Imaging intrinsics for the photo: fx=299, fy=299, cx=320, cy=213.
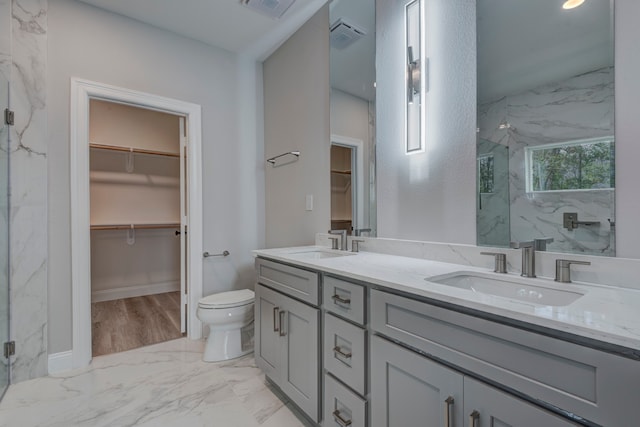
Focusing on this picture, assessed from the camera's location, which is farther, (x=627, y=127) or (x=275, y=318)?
(x=275, y=318)

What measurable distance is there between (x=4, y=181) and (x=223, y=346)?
5.87 feet

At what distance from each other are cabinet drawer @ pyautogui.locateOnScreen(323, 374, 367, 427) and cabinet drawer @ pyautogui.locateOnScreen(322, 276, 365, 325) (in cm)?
31

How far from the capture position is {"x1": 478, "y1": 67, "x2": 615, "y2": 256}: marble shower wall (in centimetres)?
106

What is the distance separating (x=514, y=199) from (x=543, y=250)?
0.24 meters

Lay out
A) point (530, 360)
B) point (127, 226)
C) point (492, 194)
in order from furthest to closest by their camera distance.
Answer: point (127, 226)
point (492, 194)
point (530, 360)

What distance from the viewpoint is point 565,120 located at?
114cm

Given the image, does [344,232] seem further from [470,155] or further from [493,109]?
[493,109]

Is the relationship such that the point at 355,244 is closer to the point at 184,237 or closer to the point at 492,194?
the point at 492,194

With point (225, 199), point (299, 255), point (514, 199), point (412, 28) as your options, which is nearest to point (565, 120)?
point (514, 199)

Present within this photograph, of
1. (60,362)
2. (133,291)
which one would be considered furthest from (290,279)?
(133,291)

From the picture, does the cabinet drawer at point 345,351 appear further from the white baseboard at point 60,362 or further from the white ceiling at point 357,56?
the white baseboard at point 60,362

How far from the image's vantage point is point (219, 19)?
2.41 metres

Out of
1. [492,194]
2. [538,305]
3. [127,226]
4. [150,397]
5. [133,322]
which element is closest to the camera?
[538,305]

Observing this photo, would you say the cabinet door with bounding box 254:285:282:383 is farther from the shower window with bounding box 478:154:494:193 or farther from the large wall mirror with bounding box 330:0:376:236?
the shower window with bounding box 478:154:494:193
